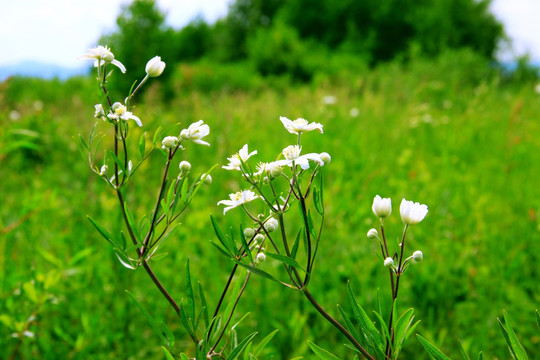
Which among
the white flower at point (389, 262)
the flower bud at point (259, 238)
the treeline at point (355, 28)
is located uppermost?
the treeline at point (355, 28)

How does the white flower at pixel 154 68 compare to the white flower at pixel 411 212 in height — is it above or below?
above

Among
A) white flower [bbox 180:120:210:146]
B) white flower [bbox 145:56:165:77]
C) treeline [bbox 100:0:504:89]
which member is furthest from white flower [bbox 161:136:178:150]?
treeline [bbox 100:0:504:89]

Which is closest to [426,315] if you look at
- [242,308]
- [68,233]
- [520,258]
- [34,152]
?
[520,258]

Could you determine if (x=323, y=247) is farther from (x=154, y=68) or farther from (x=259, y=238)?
(x=154, y=68)

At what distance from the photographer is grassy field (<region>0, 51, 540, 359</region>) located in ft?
5.64

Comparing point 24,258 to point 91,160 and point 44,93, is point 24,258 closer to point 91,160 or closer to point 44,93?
point 91,160

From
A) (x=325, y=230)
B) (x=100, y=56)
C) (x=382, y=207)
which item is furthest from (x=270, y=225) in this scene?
(x=325, y=230)

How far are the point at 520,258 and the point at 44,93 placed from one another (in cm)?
1624

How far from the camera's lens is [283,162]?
29.5 inches

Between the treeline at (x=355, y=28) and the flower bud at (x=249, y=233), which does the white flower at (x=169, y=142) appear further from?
the treeline at (x=355, y=28)

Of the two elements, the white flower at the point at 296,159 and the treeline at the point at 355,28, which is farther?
the treeline at the point at 355,28

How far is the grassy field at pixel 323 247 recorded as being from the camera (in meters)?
1.72

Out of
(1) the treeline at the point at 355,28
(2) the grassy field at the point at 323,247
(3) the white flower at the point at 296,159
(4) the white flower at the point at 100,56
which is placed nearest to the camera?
(3) the white flower at the point at 296,159

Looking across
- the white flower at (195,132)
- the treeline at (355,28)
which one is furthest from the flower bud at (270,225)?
the treeline at (355,28)
